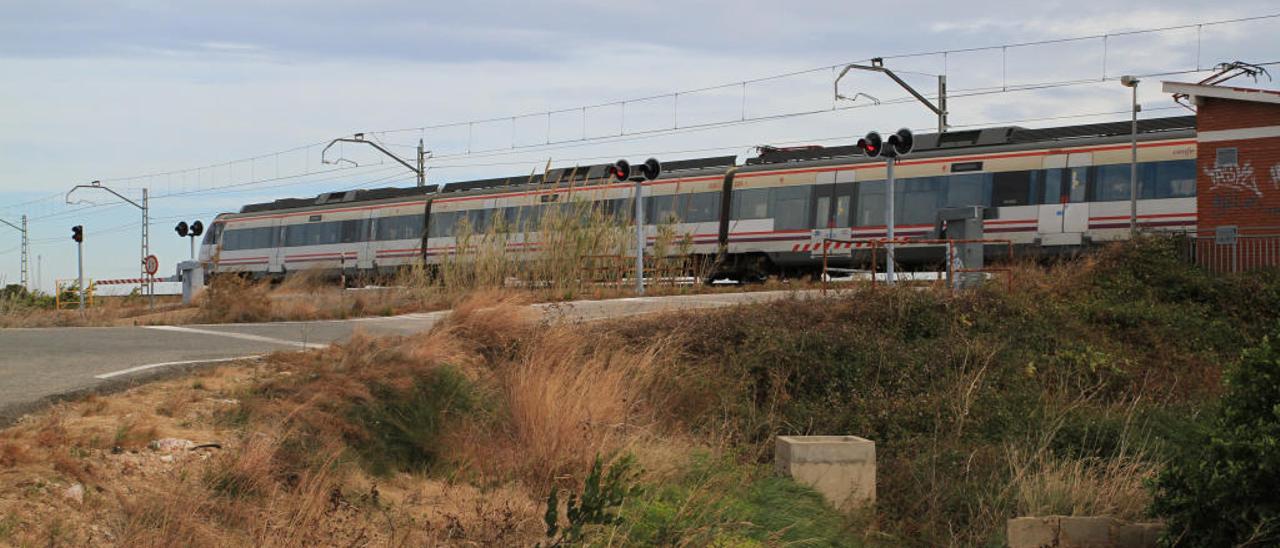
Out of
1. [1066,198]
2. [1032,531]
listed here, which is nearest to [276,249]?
[1066,198]

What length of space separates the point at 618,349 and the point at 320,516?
7401 mm

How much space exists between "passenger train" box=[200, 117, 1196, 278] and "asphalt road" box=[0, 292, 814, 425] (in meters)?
5.85

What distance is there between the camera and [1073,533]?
9172 mm

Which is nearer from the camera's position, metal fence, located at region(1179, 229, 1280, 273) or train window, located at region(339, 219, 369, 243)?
metal fence, located at region(1179, 229, 1280, 273)

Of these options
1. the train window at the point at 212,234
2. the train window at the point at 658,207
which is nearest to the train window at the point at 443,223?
the train window at the point at 658,207

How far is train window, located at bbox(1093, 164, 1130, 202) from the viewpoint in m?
25.8

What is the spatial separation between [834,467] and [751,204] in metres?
21.0

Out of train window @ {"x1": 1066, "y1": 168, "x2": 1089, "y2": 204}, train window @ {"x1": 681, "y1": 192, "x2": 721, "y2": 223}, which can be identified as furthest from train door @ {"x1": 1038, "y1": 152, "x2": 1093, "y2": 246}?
train window @ {"x1": 681, "y1": 192, "x2": 721, "y2": 223}

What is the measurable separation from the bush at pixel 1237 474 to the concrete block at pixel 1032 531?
79 centimetres

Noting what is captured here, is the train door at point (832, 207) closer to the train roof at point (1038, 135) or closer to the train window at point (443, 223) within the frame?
the train roof at point (1038, 135)

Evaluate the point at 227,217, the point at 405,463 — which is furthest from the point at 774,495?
the point at 227,217

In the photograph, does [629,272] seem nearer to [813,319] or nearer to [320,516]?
[813,319]

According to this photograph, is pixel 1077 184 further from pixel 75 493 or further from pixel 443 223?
pixel 75 493

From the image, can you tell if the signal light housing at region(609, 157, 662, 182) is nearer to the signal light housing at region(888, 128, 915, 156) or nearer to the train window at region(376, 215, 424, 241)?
the signal light housing at region(888, 128, 915, 156)
